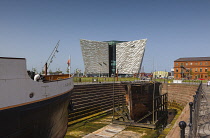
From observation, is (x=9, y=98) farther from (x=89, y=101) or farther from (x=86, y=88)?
(x=86, y=88)

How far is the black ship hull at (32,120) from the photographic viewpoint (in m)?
4.90

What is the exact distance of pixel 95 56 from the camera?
283 feet

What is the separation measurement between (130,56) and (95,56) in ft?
59.8

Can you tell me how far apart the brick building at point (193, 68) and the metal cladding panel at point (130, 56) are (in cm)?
1699

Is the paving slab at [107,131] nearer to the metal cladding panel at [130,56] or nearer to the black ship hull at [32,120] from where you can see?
the black ship hull at [32,120]

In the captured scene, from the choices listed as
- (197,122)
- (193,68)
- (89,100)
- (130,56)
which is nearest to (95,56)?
(130,56)

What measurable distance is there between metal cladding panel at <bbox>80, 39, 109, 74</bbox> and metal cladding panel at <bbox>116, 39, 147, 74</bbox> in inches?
256

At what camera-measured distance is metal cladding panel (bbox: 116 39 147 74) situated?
79.6 meters

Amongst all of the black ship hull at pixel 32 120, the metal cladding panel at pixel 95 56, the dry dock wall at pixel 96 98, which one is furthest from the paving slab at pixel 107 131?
the metal cladding panel at pixel 95 56

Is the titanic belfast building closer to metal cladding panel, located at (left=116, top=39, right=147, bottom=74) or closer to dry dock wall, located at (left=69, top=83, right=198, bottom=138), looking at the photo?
metal cladding panel, located at (left=116, top=39, right=147, bottom=74)

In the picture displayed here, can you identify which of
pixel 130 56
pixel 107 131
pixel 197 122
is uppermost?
pixel 130 56

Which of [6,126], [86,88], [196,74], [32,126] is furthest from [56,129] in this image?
[196,74]

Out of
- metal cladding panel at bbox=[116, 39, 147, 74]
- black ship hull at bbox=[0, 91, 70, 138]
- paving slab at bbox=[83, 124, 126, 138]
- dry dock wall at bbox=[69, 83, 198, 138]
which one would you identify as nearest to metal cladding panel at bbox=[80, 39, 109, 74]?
metal cladding panel at bbox=[116, 39, 147, 74]

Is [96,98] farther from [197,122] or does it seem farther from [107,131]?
[197,122]
